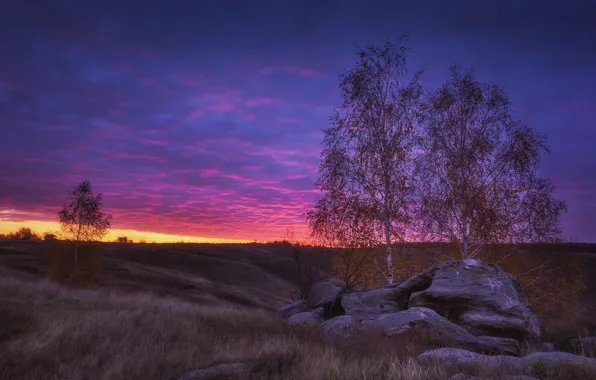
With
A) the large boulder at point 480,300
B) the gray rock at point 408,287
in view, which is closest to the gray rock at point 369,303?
the gray rock at point 408,287

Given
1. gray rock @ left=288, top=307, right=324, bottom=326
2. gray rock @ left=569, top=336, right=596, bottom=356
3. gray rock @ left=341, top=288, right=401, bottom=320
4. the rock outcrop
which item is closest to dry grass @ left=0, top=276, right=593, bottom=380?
gray rock @ left=288, top=307, right=324, bottom=326

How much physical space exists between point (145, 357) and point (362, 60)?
18.2m

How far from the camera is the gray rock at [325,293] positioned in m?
18.1

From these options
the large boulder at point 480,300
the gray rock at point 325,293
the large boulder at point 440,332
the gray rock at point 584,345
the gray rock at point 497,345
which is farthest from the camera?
the gray rock at point 325,293

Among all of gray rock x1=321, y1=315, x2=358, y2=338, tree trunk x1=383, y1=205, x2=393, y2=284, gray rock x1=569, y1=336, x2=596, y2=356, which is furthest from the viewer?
tree trunk x1=383, y1=205, x2=393, y2=284

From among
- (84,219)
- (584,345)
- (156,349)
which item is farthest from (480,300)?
(84,219)

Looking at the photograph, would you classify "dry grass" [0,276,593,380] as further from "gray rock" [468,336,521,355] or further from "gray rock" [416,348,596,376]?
"gray rock" [468,336,521,355]

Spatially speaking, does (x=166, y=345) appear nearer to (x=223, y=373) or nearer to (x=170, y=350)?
(x=170, y=350)

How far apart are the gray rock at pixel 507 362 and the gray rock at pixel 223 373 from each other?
3.33 m

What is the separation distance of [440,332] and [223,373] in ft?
22.9

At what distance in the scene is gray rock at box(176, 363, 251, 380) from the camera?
23.8 feet

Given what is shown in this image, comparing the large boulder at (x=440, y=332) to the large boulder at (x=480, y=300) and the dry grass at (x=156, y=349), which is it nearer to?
the large boulder at (x=480, y=300)

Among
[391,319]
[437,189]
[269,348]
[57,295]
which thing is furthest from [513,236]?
[57,295]

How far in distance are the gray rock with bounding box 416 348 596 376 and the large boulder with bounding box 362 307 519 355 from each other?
3.27 metres
